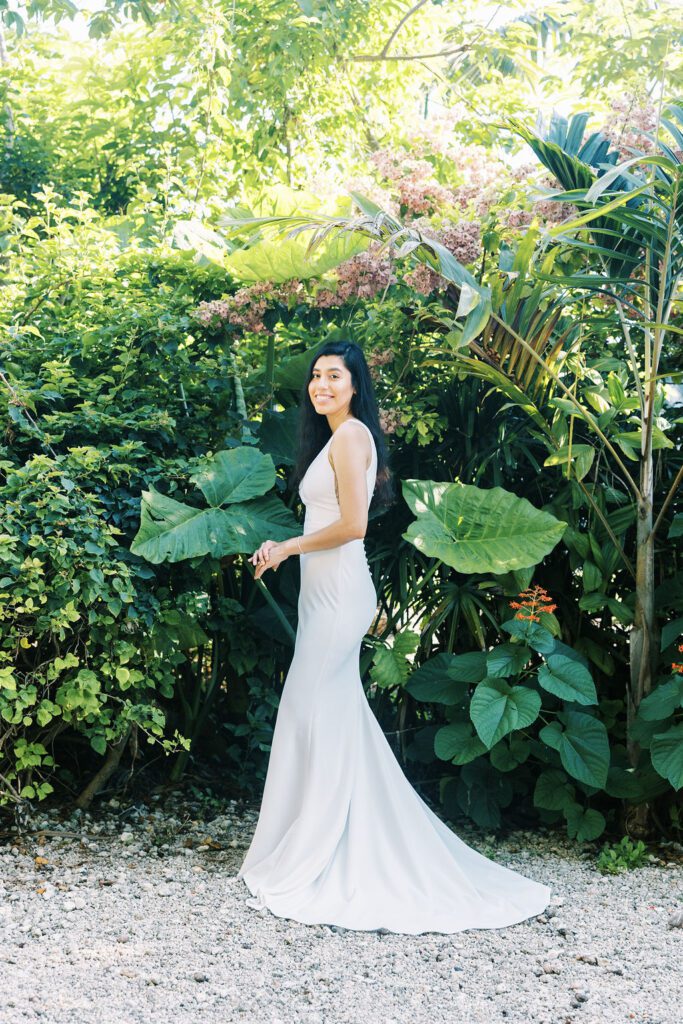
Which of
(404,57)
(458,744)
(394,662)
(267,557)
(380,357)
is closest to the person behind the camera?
(267,557)

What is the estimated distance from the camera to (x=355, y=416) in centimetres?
285

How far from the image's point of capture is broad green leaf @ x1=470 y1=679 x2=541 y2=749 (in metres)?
2.76

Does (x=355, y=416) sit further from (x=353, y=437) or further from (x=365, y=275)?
(x=365, y=275)

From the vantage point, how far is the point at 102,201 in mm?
6309

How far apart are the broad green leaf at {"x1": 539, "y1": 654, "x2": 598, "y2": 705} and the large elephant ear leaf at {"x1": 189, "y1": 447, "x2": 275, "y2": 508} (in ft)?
3.30

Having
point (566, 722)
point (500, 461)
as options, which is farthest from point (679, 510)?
point (566, 722)

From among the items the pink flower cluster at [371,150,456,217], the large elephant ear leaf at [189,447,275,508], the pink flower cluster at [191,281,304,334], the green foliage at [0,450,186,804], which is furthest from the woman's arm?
the pink flower cluster at [371,150,456,217]

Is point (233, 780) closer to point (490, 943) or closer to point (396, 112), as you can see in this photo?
point (490, 943)

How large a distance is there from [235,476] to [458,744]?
107cm

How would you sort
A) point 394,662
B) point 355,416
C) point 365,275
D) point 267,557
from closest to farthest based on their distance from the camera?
1. point 267,557
2. point 355,416
3. point 394,662
4. point 365,275

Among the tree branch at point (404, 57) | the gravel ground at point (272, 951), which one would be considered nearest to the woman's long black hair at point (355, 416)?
the gravel ground at point (272, 951)

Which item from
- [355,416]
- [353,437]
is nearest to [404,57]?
[355,416]

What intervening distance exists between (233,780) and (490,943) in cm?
134

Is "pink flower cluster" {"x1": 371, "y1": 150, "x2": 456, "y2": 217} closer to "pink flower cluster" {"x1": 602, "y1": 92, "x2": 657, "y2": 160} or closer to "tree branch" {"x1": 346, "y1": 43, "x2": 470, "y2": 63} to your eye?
"pink flower cluster" {"x1": 602, "y1": 92, "x2": 657, "y2": 160}
